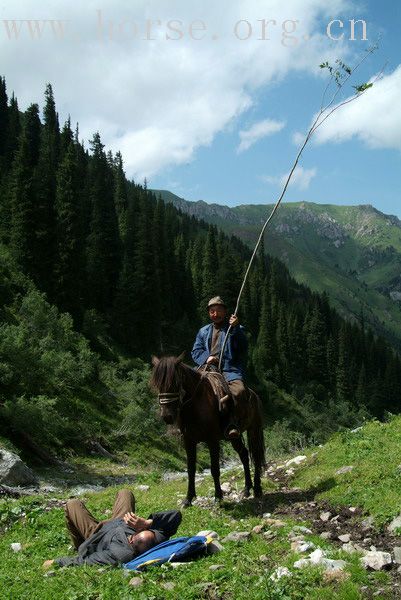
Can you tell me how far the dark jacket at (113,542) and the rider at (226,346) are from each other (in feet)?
12.6

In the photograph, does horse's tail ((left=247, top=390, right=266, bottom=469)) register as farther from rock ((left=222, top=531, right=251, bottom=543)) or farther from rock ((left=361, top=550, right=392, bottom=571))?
rock ((left=361, top=550, right=392, bottom=571))

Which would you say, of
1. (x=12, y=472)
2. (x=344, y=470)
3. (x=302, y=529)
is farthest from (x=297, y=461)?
(x=12, y=472)

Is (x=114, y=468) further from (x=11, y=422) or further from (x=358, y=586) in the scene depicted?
(x=358, y=586)

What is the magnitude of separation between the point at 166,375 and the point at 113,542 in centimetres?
337

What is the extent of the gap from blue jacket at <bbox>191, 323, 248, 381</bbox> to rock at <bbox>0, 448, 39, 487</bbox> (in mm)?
10589

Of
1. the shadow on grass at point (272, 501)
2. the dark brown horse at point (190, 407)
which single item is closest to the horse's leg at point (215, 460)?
the dark brown horse at point (190, 407)

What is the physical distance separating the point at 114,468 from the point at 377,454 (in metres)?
21.4

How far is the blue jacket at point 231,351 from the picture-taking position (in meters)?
12.1

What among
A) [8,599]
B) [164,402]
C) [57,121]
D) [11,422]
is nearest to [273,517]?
[164,402]

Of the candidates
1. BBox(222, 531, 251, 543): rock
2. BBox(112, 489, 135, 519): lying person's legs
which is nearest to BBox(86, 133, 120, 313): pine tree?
BBox(112, 489, 135, 519): lying person's legs

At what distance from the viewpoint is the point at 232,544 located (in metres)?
8.14

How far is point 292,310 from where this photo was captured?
5748 inches

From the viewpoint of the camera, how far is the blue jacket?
39.7ft

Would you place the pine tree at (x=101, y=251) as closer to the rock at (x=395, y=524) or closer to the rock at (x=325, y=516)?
the rock at (x=325, y=516)
